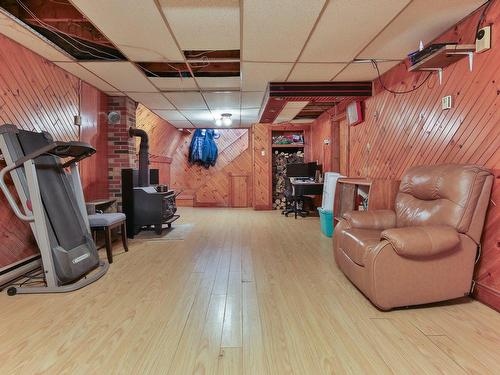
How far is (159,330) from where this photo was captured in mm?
1895

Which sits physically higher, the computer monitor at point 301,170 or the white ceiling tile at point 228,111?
the white ceiling tile at point 228,111

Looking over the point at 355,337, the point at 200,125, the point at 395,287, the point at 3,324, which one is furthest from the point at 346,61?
the point at 200,125

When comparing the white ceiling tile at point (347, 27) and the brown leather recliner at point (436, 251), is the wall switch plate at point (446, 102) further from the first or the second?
the white ceiling tile at point (347, 27)

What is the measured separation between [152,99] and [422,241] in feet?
14.8

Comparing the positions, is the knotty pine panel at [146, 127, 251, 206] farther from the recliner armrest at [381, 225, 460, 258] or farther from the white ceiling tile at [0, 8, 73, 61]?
the recliner armrest at [381, 225, 460, 258]

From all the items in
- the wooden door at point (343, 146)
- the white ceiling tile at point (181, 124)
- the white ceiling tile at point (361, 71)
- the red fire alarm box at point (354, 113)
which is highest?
the white ceiling tile at point (361, 71)

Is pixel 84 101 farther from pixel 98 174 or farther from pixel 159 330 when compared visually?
pixel 159 330

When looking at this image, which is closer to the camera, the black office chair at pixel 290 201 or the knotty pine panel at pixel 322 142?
the knotty pine panel at pixel 322 142

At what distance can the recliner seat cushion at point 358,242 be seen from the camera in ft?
7.42

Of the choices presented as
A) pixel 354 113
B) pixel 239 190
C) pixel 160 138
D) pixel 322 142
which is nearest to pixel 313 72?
pixel 354 113

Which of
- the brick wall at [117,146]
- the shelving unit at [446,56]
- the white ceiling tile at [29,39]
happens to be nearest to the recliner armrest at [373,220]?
the shelving unit at [446,56]

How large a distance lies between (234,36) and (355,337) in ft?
8.74

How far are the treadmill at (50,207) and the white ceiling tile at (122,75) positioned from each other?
3.75 ft

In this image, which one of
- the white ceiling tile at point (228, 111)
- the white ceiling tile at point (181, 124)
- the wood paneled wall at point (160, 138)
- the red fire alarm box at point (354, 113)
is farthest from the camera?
the white ceiling tile at point (181, 124)
